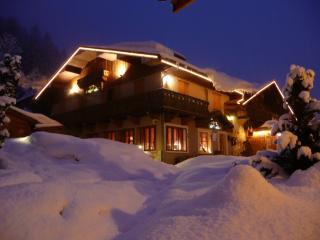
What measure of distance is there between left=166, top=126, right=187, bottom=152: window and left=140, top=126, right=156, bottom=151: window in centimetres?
87

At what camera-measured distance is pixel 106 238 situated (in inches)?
201

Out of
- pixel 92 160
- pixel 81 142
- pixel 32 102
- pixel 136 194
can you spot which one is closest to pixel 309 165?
pixel 136 194

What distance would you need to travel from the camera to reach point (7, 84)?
11328mm

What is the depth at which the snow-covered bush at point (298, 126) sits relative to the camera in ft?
27.5

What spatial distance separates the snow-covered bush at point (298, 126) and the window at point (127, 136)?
13.0 m

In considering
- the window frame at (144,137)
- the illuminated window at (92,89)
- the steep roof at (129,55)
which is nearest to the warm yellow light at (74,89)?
the steep roof at (129,55)

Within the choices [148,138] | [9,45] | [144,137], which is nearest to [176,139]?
[148,138]

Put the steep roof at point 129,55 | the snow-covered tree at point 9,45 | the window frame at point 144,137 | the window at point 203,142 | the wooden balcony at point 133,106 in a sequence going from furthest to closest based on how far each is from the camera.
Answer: the snow-covered tree at point 9,45 < the window at point 203,142 < the window frame at point 144,137 < the steep roof at point 129,55 < the wooden balcony at point 133,106

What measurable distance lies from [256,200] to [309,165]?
13.6 ft

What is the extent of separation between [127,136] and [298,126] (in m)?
13.9

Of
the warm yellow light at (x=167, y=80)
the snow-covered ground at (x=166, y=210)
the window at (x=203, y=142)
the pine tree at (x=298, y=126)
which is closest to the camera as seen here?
the snow-covered ground at (x=166, y=210)

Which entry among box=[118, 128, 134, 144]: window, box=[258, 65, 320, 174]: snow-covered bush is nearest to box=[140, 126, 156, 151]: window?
box=[118, 128, 134, 144]: window

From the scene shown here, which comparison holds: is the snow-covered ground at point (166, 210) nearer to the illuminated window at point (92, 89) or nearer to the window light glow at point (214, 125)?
the window light glow at point (214, 125)

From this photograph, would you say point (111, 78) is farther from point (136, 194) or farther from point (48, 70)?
point (48, 70)
